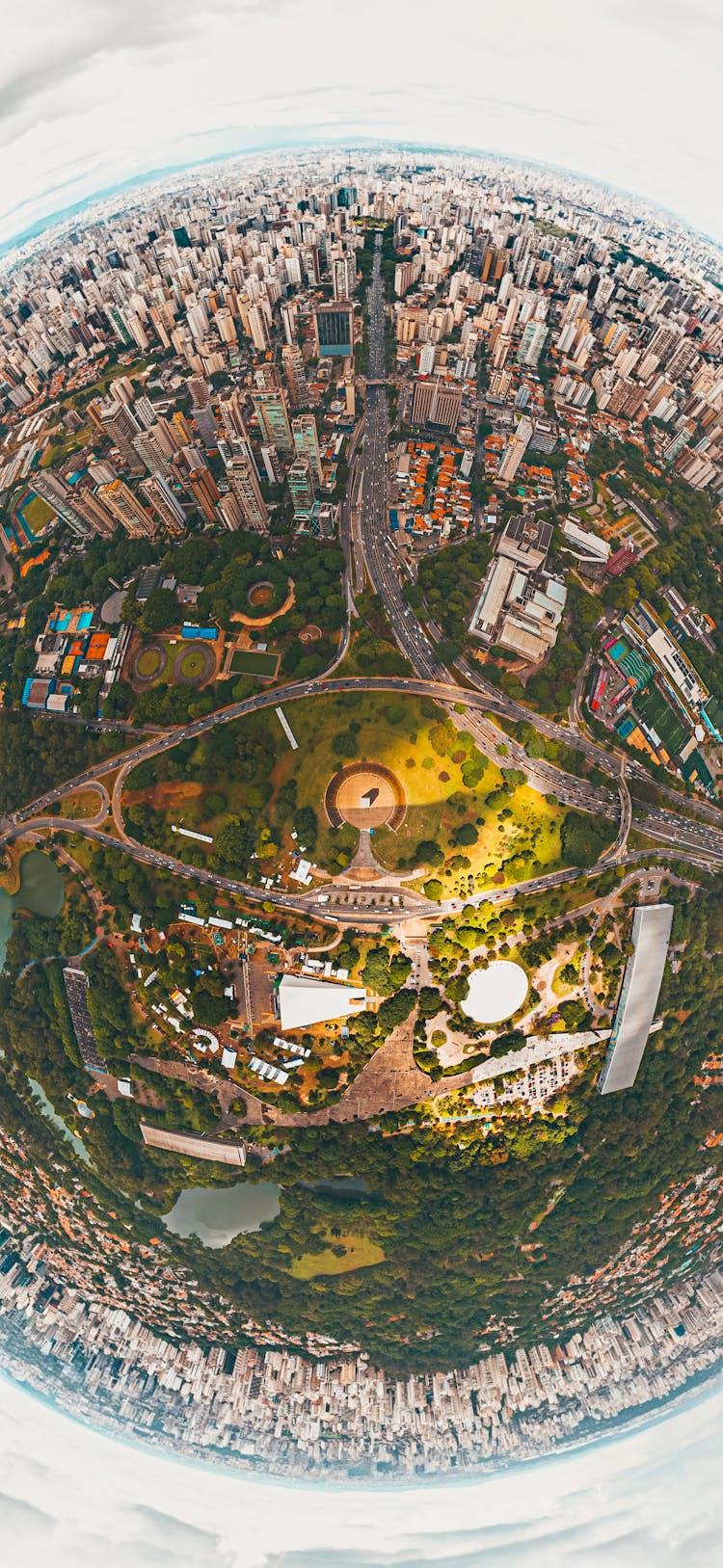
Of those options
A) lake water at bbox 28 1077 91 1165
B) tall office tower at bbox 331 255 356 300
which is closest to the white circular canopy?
lake water at bbox 28 1077 91 1165

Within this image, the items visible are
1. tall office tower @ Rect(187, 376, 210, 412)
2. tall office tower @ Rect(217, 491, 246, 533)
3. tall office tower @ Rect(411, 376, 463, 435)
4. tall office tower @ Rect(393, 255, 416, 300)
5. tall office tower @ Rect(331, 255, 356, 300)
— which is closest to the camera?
tall office tower @ Rect(217, 491, 246, 533)

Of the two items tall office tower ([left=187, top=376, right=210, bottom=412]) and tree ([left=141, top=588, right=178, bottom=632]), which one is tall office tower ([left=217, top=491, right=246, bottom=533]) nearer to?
tree ([left=141, top=588, right=178, bottom=632])

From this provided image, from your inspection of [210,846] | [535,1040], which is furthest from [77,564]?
[535,1040]

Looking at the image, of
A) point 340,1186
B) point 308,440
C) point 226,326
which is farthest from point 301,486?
point 340,1186

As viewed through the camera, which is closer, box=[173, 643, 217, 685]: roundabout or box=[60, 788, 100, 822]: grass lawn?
box=[60, 788, 100, 822]: grass lawn

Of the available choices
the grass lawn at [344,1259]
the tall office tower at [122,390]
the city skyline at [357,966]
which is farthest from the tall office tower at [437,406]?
the grass lawn at [344,1259]

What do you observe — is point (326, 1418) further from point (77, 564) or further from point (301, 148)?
point (301, 148)
